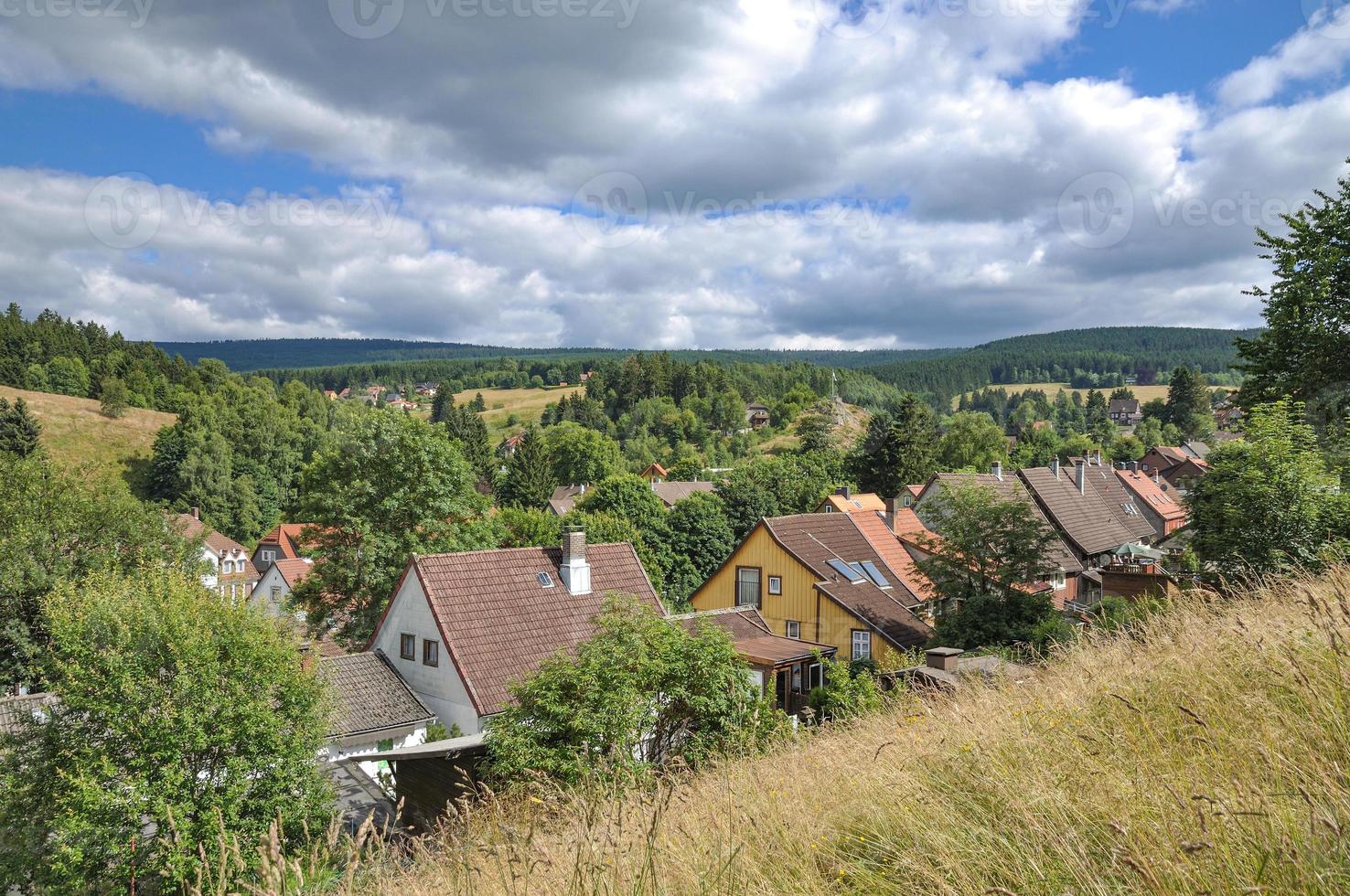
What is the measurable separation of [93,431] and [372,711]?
98.2 metres

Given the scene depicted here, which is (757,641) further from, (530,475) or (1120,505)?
(530,475)

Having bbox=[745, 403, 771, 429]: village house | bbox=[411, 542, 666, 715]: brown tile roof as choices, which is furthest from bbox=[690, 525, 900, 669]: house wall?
bbox=[745, 403, 771, 429]: village house

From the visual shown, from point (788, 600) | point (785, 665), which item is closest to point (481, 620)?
point (785, 665)

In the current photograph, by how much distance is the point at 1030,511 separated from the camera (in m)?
23.1

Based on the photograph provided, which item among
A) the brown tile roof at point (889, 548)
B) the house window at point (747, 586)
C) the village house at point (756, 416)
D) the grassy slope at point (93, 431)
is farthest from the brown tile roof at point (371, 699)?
the village house at point (756, 416)

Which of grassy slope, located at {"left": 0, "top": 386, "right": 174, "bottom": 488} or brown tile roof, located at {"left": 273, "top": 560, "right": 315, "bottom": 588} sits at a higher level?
grassy slope, located at {"left": 0, "top": 386, "right": 174, "bottom": 488}

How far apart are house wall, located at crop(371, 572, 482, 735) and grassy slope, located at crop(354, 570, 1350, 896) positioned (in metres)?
16.7

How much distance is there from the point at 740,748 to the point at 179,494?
9293 cm

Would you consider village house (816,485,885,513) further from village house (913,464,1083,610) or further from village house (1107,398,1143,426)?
village house (1107,398,1143,426)

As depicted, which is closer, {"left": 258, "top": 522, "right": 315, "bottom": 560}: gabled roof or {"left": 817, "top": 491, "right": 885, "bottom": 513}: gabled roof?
{"left": 817, "top": 491, "right": 885, "bottom": 513}: gabled roof

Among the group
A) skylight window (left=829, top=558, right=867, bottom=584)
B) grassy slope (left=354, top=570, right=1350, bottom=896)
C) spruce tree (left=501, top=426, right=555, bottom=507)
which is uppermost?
grassy slope (left=354, top=570, right=1350, bottom=896)

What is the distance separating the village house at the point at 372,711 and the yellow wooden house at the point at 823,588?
1386 cm

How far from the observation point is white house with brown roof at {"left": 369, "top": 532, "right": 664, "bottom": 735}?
21109 mm

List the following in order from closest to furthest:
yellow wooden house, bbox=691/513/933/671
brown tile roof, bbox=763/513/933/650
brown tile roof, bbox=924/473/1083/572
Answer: brown tile roof, bbox=924/473/1083/572, brown tile roof, bbox=763/513/933/650, yellow wooden house, bbox=691/513/933/671
